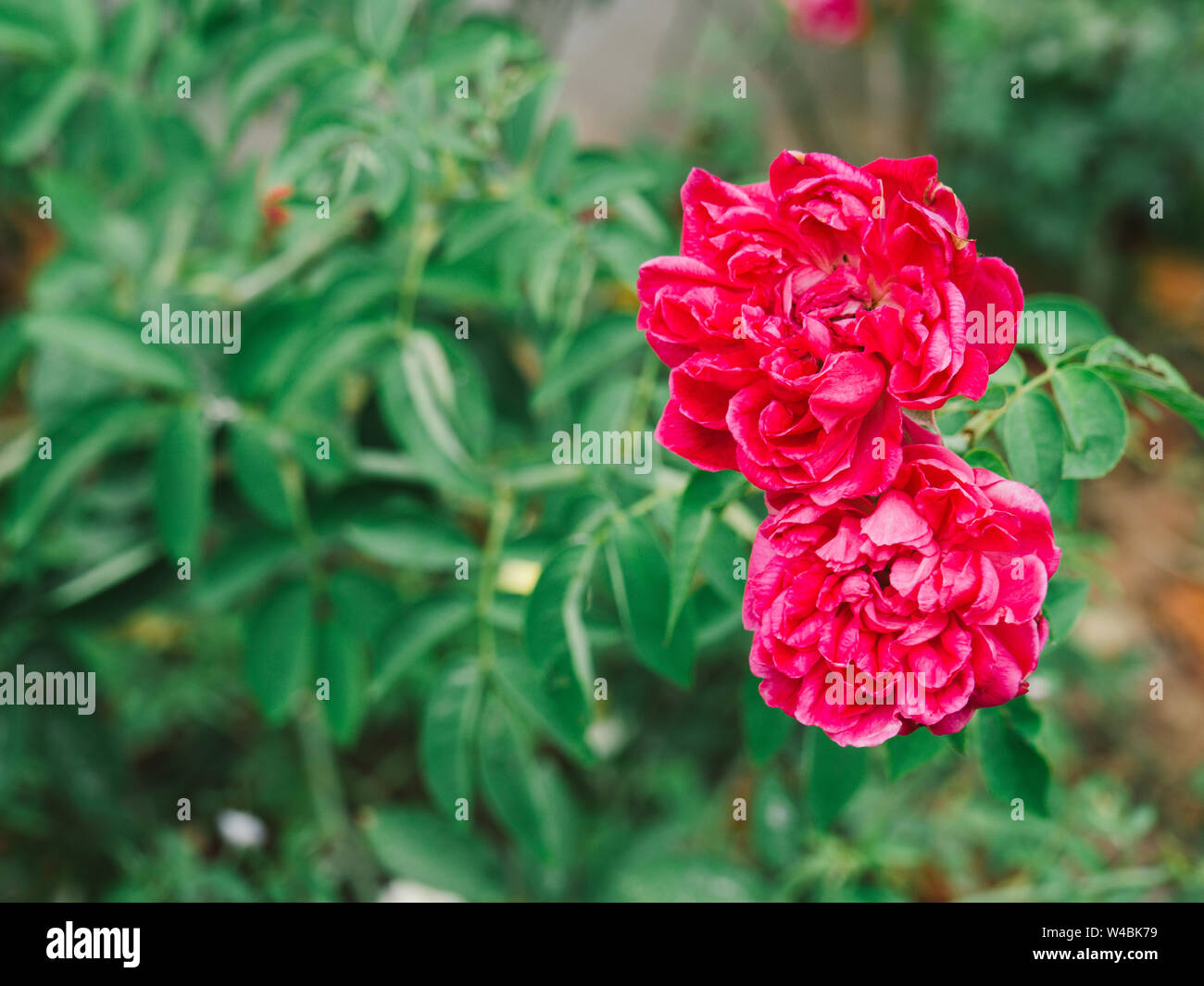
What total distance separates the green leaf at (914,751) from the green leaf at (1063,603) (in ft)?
0.36

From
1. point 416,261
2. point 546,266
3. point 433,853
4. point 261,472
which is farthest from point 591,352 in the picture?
point 433,853

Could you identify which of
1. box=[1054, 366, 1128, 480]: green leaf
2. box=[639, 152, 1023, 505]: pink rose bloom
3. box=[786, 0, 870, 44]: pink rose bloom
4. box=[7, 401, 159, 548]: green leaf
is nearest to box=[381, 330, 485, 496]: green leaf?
box=[7, 401, 159, 548]: green leaf

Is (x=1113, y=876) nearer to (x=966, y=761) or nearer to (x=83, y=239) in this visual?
(x=966, y=761)

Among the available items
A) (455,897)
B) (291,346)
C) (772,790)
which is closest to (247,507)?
(291,346)

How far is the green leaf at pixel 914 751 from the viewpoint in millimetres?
620

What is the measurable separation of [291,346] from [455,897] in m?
0.61

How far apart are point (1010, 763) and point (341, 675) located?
1.95 feet

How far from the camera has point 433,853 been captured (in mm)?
1059

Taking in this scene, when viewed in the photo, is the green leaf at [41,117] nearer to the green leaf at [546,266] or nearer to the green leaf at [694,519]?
the green leaf at [546,266]

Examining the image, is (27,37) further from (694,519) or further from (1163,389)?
(1163,389)

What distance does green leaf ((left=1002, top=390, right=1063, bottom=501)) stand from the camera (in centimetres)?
56

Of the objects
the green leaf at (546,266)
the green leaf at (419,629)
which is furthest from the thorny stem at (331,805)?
the green leaf at (546,266)
